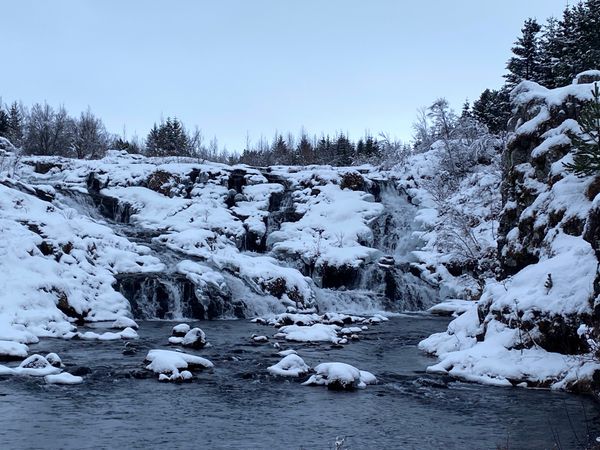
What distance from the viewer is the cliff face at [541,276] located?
1327 cm

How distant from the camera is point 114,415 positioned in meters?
10.4

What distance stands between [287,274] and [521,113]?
1363cm

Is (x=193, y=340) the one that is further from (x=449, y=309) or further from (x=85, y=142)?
(x=85, y=142)

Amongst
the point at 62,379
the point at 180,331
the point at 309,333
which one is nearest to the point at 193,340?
the point at 180,331

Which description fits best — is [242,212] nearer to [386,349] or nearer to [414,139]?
[386,349]

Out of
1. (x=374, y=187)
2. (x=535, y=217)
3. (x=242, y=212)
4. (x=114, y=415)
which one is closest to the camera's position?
(x=114, y=415)

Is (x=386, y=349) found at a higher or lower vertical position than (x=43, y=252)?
lower

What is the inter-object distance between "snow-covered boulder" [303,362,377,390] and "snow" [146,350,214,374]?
10.2ft

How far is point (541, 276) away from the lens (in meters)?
15.0

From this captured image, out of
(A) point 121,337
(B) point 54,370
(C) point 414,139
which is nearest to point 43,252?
(A) point 121,337

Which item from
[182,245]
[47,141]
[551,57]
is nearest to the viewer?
[182,245]

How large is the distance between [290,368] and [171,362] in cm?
309

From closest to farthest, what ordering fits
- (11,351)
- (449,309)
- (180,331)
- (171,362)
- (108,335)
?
(171,362) < (11,351) < (108,335) < (180,331) < (449,309)

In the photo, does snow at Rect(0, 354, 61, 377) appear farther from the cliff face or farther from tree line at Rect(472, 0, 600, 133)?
tree line at Rect(472, 0, 600, 133)
